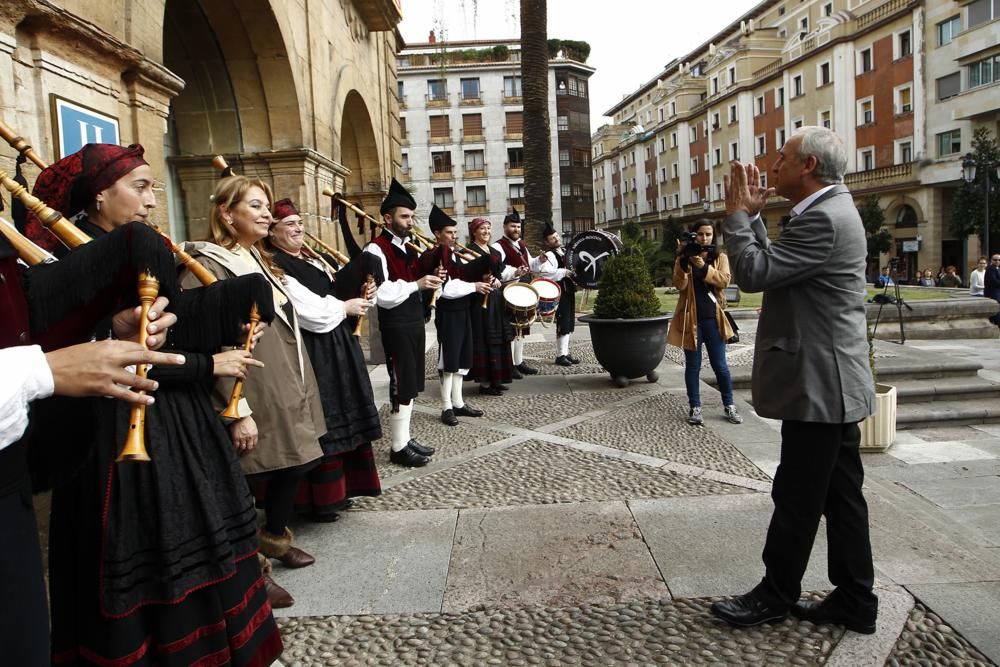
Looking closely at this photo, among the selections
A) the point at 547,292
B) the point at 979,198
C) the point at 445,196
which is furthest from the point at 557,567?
the point at 445,196

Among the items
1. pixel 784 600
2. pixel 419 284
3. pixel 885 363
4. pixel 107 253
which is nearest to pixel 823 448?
pixel 784 600

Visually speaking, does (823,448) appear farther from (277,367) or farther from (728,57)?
(728,57)

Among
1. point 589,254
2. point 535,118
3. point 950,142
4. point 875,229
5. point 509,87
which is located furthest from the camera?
point 509,87

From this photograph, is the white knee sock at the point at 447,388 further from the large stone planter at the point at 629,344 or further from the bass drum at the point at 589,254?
the bass drum at the point at 589,254

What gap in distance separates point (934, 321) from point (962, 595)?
11391 millimetres

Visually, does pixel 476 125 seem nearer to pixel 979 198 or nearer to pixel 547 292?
pixel 979 198

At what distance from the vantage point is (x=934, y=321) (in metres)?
12.7

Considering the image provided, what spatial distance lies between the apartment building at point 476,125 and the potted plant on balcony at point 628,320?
45.5m

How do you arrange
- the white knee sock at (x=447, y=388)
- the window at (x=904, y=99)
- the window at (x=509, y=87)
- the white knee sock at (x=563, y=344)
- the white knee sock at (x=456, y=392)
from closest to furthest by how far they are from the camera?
the white knee sock at (x=447, y=388)
the white knee sock at (x=456, y=392)
the white knee sock at (x=563, y=344)
the window at (x=904, y=99)
the window at (x=509, y=87)

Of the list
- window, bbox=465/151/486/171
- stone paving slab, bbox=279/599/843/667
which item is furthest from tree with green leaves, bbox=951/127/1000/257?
window, bbox=465/151/486/171

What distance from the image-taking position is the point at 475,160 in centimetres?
5475

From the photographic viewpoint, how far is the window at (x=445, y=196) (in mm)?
54656

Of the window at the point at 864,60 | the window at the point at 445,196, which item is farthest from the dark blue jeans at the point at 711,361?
the window at the point at 445,196

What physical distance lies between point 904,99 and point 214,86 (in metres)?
37.4
